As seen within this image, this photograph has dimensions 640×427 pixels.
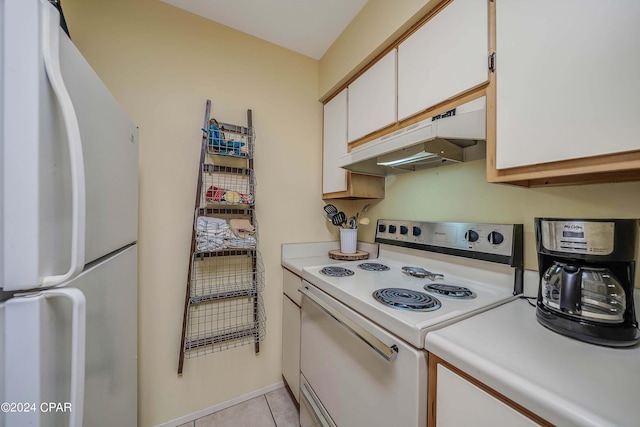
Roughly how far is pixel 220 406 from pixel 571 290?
1936mm

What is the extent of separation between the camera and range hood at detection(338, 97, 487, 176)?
0.87 metres

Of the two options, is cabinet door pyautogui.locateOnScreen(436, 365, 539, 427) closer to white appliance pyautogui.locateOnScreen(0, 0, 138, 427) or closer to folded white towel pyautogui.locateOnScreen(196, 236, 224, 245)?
white appliance pyautogui.locateOnScreen(0, 0, 138, 427)

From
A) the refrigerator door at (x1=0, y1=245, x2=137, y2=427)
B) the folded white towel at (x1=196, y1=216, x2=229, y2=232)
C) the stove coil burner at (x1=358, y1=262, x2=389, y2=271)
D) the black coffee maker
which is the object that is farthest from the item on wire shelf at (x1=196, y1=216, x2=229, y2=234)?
the black coffee maker

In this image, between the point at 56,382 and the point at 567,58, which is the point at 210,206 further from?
the point at 567,58

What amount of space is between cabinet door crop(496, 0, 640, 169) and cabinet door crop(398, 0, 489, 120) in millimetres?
83

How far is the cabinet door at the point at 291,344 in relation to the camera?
1495mm

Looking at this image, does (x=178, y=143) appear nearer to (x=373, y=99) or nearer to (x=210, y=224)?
(x=210, y=224)

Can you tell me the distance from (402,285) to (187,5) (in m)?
2.03

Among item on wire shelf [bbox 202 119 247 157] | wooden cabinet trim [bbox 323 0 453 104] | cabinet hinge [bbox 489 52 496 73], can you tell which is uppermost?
wooden cabinet trim [bbox 323 0 453 104]

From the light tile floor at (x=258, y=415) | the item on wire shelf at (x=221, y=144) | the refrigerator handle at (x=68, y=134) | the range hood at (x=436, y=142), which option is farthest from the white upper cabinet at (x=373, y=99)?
the light tile floor at (x=258, y=415)

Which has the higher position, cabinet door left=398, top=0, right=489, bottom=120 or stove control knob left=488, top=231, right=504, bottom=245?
cabinet door left=398, top=0, right=489, bottom=120

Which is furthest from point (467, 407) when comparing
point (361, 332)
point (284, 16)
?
point (284, 16)

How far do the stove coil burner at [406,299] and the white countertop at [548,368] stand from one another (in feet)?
0.38

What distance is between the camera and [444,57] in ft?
3.26
